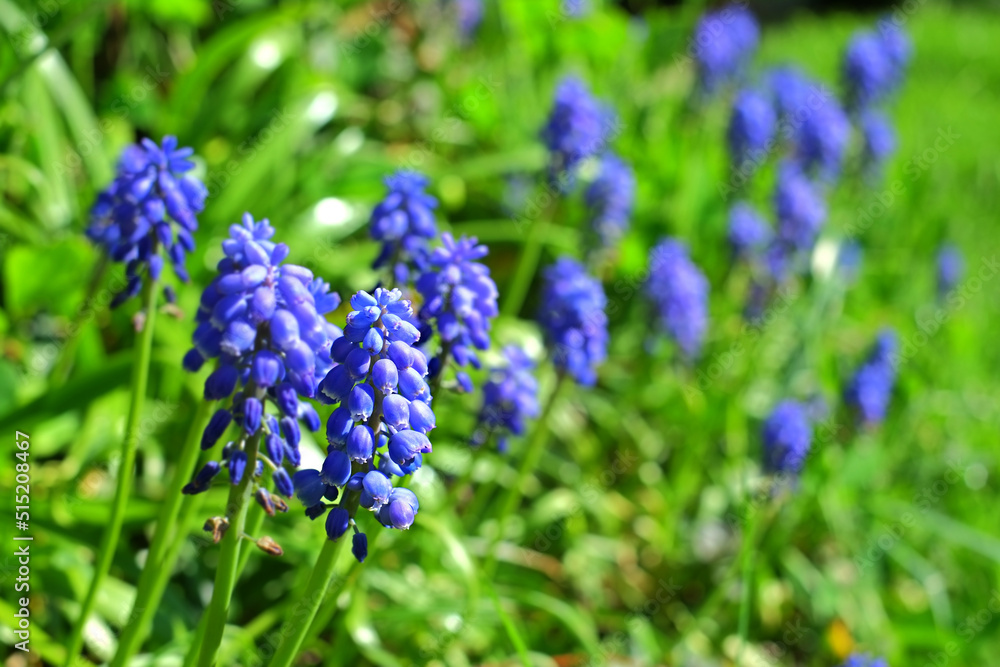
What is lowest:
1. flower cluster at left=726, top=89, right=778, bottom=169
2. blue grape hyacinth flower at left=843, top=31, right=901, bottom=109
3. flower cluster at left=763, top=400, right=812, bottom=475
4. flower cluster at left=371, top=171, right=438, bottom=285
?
flower cluster at left=371, top=171, right=438, bottom=285

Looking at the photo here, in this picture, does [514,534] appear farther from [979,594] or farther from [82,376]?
[979,594]

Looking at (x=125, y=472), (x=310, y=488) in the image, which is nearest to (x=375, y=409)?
(x=310, y=488)

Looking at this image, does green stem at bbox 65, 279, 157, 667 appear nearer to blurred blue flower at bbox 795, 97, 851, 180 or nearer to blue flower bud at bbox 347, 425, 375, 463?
blue flower bud at bbox 347, 425, 375, 463

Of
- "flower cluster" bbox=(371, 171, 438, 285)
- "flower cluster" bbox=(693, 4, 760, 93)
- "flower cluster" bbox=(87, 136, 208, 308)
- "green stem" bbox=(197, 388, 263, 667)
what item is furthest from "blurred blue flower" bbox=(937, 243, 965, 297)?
"green stem" bbox=(197, 388, 263, 667)

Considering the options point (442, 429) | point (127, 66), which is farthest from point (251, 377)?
point (127, 66)

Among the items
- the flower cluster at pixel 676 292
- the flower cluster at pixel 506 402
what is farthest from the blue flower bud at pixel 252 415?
the flower cluster at pixel 676 292

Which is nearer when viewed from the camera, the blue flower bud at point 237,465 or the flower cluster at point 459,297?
the blue flower bud at point 237,465

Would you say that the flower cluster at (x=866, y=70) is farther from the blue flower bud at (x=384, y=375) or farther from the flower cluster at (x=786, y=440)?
the blue flower bud at (x=384, y=375)
